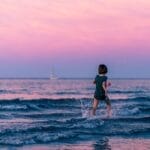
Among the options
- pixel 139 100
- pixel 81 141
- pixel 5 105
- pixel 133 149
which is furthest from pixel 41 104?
pixel 133 149

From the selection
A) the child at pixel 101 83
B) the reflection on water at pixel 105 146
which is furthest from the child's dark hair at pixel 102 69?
the reflection on water at pixel 105 146

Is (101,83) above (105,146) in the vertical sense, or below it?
above

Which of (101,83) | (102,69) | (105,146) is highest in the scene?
(102,69)

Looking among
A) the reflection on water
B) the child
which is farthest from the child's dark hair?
the reflection on water

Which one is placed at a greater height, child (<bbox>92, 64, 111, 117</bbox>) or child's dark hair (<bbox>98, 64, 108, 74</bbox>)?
child's dark hair (<bbox>98, 64, 108, 74</bbox>)

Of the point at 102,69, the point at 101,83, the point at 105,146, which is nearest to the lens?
the point at 102,69

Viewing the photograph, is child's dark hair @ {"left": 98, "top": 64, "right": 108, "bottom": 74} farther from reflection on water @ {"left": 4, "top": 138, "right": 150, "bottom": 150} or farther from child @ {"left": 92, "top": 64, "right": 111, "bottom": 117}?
reflection on water @ {"left": 4, "top": 138, "right": 150, "bottom": 150}

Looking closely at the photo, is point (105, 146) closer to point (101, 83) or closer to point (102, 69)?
point (101, 83)

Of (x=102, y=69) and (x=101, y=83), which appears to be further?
(x=101, y=83)

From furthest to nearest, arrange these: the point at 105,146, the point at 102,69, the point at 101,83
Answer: the point at 105,146, the point at 101,83, the point at 102,69

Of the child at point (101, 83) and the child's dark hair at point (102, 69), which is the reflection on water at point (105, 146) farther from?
the child's dark hair at point (102, 69)

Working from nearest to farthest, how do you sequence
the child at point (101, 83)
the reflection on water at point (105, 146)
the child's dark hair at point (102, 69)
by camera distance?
the child's dark hair at point (102, 69)
the child at point (101, 83)
the reflection on water at point (105, 146)

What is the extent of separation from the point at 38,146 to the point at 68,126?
5762 mm

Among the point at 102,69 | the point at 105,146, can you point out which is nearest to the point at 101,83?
the point at 102,69
